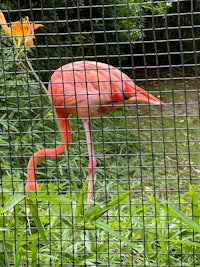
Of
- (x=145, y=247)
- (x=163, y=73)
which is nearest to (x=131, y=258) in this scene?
(x=145, y=247)

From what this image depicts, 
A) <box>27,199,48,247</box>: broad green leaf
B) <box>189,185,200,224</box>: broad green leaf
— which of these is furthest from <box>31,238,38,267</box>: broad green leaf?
<box>189,185,200,224</box>: broad green leaf

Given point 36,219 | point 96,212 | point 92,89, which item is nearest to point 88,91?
point 92,89

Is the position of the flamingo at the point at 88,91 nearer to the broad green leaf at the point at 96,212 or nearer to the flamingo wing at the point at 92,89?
the flamingo wing at the point at 92,89

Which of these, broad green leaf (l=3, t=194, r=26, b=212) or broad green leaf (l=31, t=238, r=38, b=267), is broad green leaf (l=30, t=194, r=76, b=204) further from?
broad green leaf (l=31, t=238, r=38, b=267)

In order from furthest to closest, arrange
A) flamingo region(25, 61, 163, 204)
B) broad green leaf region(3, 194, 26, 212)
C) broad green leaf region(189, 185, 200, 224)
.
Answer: flamingo region(25, 61, 163, 204) → broad green leaf region(189, 185, 200, 224) → broad green leaf region(3, 194, 26, 212)

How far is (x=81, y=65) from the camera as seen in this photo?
113 inches

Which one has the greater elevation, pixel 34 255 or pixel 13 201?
pixel 13 201

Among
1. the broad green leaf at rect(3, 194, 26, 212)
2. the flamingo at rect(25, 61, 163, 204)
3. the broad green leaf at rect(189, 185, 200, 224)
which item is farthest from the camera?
the flamingo at rect(25, 61, 163, 204)

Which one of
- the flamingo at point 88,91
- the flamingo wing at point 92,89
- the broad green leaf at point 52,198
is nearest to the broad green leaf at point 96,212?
the broad green leaf at point 52,198

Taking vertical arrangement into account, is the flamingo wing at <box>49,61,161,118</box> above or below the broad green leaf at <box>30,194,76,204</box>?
above

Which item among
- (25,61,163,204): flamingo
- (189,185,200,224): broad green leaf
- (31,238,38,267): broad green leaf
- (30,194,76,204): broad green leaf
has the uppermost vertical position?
(25,61,163,204): flamingo

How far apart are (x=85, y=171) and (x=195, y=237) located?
83.6 inches

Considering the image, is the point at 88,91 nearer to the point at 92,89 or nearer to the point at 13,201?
the point at 92,89

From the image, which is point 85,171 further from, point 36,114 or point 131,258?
point 131,258
